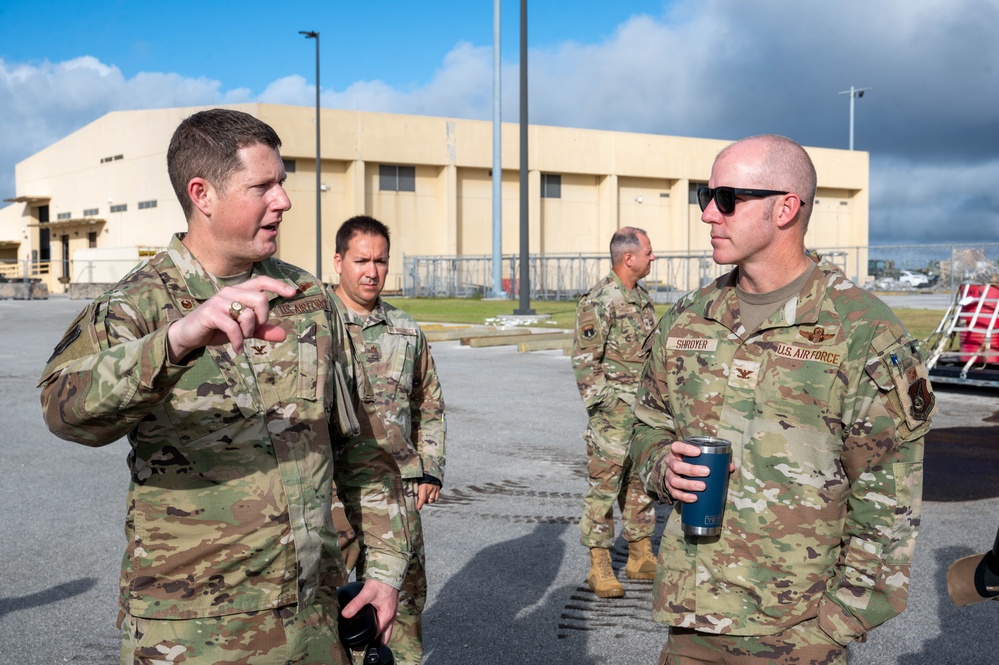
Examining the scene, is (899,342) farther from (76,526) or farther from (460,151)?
(460,151)

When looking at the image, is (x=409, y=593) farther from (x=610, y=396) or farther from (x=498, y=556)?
(x=610, y=396)

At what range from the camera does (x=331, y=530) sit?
2576 mm

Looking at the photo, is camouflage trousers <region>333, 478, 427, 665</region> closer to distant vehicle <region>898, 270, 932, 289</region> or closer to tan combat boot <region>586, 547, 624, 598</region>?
tan combat boot <region>586, 547, 624, 598</region>

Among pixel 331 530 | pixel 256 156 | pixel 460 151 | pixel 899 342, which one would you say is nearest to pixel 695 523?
pixel 899 342

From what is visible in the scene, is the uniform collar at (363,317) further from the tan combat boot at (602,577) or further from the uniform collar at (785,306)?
the tan combat boot at (602,577)

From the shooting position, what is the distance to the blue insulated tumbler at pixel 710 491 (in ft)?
8.54

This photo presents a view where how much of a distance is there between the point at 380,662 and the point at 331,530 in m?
0.36

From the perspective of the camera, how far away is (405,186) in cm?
4978

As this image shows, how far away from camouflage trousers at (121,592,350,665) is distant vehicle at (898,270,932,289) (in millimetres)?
37494

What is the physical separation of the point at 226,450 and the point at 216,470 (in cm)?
5

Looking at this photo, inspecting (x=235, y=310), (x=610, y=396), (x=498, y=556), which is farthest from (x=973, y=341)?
(x=235, y=310)

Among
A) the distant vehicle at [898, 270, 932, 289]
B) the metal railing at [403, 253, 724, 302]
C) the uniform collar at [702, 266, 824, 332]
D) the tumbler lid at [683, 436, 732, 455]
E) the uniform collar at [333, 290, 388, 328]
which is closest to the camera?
Result: the tumbler lid at [683, 436, 732, 455]

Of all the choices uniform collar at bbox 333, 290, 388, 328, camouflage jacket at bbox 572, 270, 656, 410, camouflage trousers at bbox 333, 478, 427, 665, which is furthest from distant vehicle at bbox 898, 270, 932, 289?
camouflage trousers at bbox 333, 478, 427, 665

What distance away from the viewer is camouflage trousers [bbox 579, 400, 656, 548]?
228 inches
